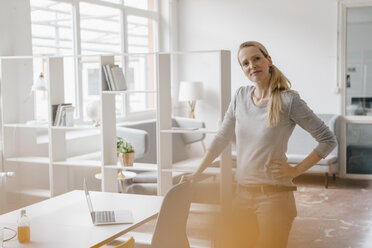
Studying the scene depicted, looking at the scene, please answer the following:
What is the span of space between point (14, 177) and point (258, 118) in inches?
130

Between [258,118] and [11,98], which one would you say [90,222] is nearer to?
[258,118]

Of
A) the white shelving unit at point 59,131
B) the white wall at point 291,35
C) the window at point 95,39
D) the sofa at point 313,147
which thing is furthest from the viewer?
the white wall at point 291,35

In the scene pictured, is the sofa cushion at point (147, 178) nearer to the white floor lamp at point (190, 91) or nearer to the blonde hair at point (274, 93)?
the white floor lamp at point (190, 91)

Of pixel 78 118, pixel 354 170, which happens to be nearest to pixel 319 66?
pixel 354 170

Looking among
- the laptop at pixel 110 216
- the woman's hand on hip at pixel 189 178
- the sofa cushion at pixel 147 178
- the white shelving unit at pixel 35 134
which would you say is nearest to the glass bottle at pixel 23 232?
the laptop at pixel 110 216

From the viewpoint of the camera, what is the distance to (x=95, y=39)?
603cm

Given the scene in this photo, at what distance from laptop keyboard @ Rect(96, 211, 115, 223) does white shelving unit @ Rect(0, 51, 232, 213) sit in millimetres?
1593

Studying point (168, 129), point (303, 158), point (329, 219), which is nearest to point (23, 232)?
point (168, 129)

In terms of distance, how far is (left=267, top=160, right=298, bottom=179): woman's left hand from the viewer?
2.16 metres

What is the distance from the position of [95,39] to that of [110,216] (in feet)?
12.5

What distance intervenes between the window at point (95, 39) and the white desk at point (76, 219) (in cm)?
218

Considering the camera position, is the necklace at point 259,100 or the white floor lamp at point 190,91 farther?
the white floor lamp at point 190,91

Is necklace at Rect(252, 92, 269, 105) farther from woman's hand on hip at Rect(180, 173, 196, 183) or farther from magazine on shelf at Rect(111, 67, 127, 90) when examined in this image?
magazine on shelf at Rect(111, 67, 127, 90)

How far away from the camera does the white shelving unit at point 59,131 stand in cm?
425
